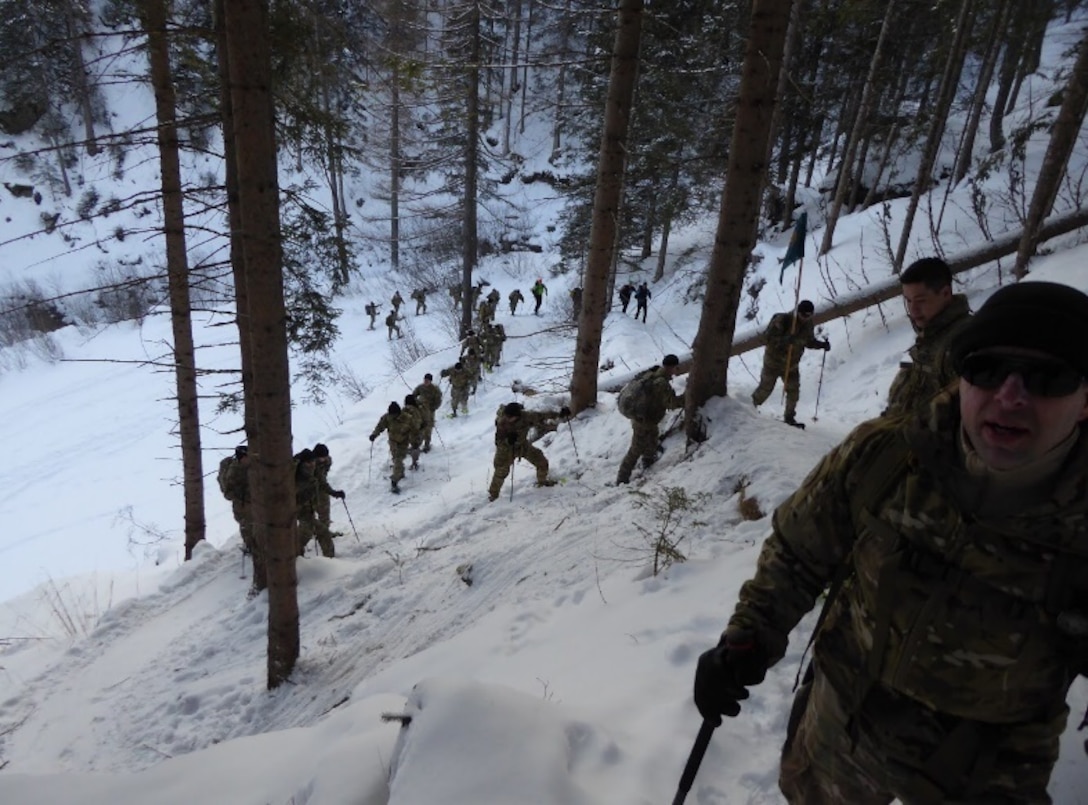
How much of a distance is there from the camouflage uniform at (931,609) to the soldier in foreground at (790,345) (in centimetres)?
673

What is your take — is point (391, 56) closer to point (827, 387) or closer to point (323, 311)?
point (323, 311)

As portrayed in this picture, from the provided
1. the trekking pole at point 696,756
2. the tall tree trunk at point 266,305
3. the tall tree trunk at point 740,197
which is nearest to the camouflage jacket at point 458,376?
the tall tree trunk at point 740,197

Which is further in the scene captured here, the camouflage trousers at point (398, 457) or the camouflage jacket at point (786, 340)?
the camouflage trousers at point (398, 457)

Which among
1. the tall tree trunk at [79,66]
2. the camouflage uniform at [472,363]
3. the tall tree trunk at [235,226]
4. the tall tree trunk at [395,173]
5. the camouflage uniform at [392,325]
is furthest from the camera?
the tall tree trunk at [395,173]

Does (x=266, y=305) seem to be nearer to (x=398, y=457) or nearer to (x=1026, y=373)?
(x=1026, y=373)

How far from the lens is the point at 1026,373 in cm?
129

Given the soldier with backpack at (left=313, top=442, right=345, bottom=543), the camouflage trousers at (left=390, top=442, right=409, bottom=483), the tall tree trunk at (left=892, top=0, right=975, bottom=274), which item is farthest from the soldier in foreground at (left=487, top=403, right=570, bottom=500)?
the tall tree trunk at (left=892, top=0, right=975, bottom=274)

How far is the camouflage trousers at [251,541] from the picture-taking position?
7.56m

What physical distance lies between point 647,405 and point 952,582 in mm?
5505

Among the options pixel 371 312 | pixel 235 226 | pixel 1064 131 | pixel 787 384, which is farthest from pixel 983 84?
pixel 371 312

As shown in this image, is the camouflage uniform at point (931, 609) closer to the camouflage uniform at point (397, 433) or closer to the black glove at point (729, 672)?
the black glove at point (729, 672)

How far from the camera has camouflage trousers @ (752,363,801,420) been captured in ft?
26.8

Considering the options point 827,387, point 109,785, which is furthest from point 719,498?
point 827,387

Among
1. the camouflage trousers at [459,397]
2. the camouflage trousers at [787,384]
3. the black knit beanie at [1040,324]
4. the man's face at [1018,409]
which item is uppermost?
the black knit beanie at [1040,324]
